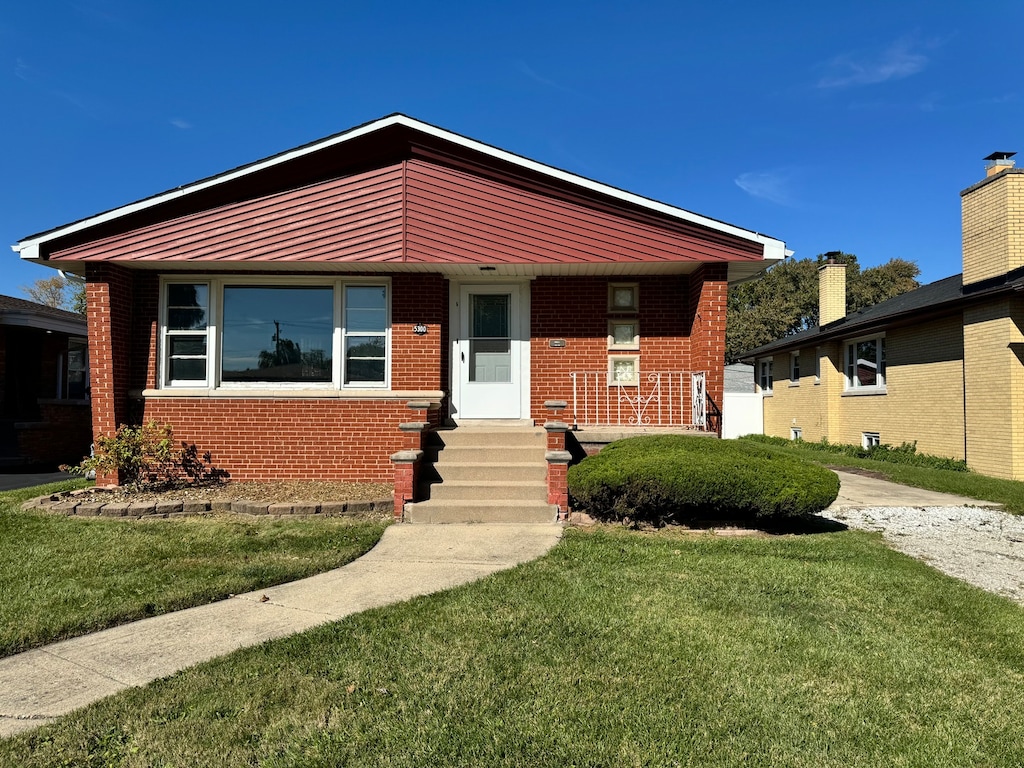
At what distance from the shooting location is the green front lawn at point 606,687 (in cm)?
244

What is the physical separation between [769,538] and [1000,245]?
10.8 m

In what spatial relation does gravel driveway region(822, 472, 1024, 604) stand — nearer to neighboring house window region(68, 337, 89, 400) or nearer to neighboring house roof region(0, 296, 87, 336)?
neighboring house roof region(0, 296, 87, 336)

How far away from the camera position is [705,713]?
2705 millimetres

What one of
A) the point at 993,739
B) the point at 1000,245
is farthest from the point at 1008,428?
the point at 993,739

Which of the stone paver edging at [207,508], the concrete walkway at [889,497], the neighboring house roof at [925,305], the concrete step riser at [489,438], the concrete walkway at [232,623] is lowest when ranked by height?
the concrete walkway at [889,497]

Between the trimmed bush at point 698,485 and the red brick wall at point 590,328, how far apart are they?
8.16ft

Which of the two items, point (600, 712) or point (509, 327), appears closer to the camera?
point (600, 712)

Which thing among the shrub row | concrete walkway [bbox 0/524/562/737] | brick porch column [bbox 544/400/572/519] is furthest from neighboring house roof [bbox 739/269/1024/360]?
concrete walkway [bbox 0/524/562/737]

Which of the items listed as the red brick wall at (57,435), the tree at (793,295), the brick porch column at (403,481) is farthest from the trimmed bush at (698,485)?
the tree at (793,295)

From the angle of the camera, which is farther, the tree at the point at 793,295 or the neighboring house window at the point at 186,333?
the tree at the point at 793,295

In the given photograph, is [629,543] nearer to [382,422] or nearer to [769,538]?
[769,538]

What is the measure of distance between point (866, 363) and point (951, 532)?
464 inches

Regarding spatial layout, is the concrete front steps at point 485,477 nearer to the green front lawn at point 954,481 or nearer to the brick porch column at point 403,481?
the brick porch column at point 403,481

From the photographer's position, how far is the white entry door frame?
30.7 feet
